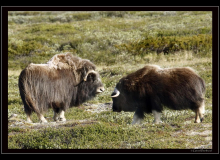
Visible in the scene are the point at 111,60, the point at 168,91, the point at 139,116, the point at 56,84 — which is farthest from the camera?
the point at 111,60

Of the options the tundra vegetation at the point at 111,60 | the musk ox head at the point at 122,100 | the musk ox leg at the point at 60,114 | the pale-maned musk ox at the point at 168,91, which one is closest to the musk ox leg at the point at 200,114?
the pale-maned musk ox at the point at 168,91

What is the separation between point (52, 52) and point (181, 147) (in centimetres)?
1714

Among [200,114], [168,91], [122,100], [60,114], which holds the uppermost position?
[168,91]

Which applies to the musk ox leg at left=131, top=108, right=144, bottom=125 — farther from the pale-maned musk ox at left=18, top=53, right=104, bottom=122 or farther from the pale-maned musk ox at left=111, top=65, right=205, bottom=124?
the pale-maned musk ox at left=18, top=53, right=104, bottom=122

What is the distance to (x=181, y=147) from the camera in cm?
618

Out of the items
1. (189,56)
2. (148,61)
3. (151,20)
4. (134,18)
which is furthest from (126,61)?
(134,18)

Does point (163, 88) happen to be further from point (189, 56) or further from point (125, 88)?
point (189, 56)

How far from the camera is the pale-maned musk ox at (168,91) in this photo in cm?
769

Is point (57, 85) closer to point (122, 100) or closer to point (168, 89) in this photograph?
point (122, 100)

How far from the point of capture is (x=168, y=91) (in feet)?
25.2

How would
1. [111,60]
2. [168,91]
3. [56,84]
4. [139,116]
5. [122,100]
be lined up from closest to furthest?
[168,91]
[139,116]
[56,84]
[122,100]
[111,60]

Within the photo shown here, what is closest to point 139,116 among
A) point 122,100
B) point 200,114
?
point 122,100

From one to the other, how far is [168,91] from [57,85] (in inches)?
99.7
